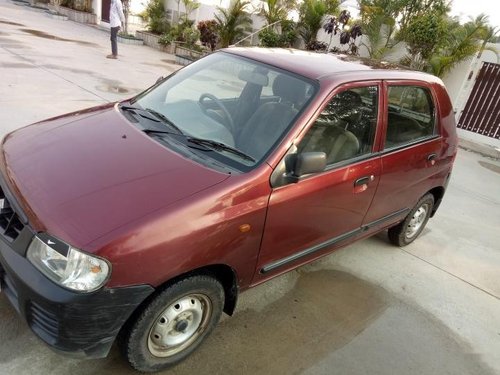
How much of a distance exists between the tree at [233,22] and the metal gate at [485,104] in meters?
7.63

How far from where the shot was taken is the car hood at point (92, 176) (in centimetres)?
200

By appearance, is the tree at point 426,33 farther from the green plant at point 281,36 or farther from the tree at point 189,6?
the tree at point 189,6

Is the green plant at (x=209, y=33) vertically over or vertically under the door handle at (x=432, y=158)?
under

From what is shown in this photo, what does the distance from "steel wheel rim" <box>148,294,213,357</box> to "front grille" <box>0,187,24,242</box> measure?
85cm

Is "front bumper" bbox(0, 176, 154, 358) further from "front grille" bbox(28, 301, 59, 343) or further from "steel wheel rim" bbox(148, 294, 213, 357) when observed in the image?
"steel wheel rim" bbox(148, 294, 213, 357)

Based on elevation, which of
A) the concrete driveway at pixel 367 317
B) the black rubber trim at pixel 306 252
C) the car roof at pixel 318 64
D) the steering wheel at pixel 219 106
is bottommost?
the concrete driveway at pixel 367 317

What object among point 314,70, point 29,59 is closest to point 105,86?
point 29,59

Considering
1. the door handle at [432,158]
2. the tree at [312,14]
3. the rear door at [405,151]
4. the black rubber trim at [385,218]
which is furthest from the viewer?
the tree at [312,14]

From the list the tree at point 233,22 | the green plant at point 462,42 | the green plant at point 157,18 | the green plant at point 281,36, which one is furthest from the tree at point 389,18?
the green plant at point 157,18

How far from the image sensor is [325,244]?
10.3 ft

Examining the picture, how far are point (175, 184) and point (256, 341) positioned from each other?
1.29 metres

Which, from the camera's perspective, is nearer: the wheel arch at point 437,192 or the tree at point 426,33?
the wheel arch at point 437,192

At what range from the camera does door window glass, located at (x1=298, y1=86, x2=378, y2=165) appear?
281 cm

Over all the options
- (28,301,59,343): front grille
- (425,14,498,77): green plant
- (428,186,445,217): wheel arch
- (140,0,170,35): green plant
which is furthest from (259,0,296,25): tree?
(28,301,59,343): front grille
